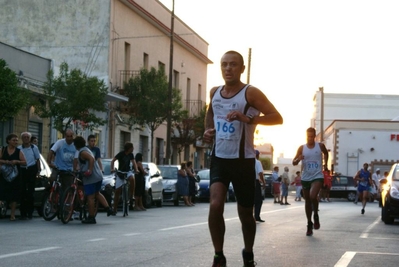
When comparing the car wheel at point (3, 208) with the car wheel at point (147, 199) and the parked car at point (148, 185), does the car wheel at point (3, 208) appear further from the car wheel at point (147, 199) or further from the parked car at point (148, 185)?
the car wheel at point (147, 199)

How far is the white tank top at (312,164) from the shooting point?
16.2m

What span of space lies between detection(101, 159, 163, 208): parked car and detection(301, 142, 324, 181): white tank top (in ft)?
30.8

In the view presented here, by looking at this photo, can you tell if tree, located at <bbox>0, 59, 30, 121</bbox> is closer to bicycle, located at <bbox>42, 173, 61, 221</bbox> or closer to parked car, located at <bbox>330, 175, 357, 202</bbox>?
bicycle, located at <bbox>42, 173, 61, 221</bbox>

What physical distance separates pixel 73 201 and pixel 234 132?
9.86 metres

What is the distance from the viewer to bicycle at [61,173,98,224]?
17.8m

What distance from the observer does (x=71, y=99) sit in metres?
31.5

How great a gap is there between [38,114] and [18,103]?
8.00 metres

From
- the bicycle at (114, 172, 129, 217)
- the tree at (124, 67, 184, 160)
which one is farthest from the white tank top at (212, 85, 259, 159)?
the tree at (124, 67, 184, 160)

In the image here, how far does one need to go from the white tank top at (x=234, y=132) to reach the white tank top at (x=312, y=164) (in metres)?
7.64

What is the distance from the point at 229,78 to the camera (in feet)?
28.3

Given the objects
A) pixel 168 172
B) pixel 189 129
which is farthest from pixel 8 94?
pixel 189 129

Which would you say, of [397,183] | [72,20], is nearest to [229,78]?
[397,183]

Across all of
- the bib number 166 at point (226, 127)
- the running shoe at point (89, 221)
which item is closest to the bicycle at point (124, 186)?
the running shoe at point (89, 221)

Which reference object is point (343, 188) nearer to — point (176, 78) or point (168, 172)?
point (176, 78)
